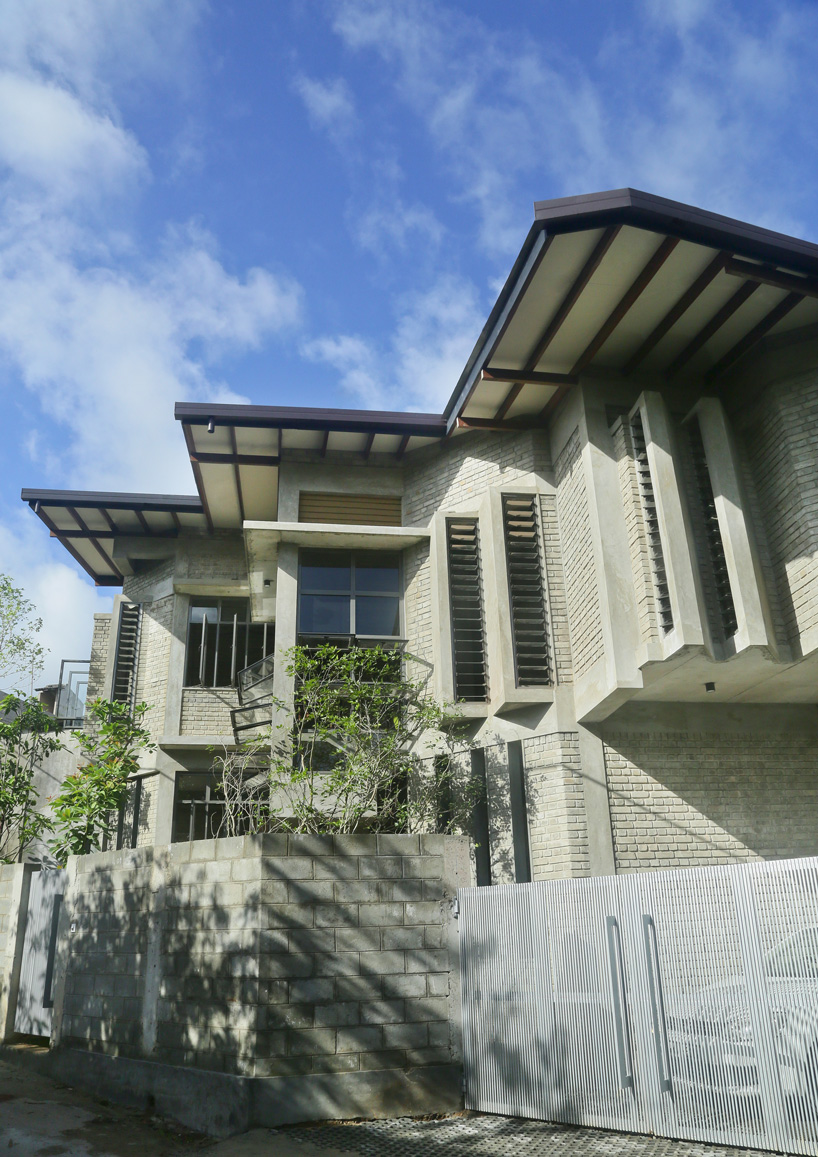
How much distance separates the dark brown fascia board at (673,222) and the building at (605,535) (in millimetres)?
24

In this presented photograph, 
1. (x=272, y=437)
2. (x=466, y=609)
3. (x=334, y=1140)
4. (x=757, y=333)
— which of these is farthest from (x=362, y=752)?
(x=757, y=333)

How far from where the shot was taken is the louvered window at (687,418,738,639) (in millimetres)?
9719

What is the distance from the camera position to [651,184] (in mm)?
8961

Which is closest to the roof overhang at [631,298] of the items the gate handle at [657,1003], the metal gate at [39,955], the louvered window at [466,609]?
the louvered window at [466,609]

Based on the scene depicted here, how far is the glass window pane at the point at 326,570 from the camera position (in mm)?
13359

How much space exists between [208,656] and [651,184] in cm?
1114

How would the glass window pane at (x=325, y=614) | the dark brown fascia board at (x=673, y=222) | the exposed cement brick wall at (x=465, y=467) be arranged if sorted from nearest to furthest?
the dark brown fascia board at (x=673, y=222) → the exposed cement brick wall at (x=465, y=467) → the glass window pane at (x=325, y=614)

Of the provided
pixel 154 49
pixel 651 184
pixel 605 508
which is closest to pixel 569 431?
pixel 605 508

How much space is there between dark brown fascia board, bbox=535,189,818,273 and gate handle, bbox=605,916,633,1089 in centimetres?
642

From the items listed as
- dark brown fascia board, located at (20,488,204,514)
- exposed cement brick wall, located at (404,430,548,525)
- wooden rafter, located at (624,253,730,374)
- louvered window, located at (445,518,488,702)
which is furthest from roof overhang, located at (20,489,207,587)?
wooden rafter, located at (624,253,730,374)

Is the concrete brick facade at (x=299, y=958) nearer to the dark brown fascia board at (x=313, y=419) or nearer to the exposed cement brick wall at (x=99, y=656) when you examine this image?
the dark brown fascia board at (x=313, y=419)

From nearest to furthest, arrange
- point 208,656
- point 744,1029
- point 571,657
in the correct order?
1. point 744,1029
2. point 571,657
3. point 208,656

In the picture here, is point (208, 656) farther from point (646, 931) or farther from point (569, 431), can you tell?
point (646, 931)

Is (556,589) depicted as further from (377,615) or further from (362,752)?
(362,752)
